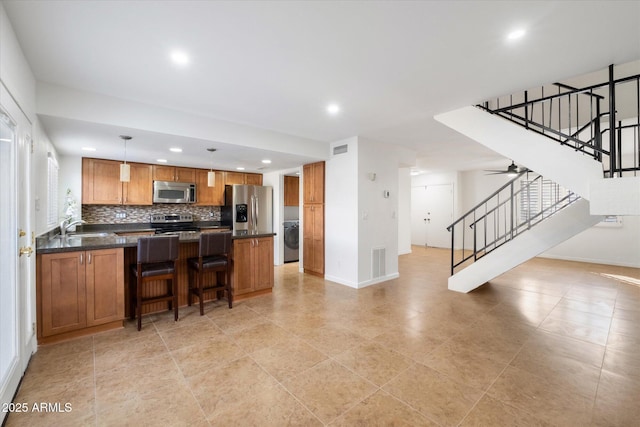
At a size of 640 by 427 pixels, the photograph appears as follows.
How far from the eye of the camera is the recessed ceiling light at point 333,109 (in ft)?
11.2

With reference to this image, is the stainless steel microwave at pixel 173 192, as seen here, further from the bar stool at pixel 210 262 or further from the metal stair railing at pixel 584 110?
the metal stair railing at pixel 584 110

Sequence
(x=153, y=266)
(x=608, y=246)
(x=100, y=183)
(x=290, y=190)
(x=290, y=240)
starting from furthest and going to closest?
(x=290, y=190) < (x=290, y=240) < (x=608, y=246) < (x=100, y=183) < (x=153, y=266)

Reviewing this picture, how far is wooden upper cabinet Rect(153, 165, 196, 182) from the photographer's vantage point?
579cm

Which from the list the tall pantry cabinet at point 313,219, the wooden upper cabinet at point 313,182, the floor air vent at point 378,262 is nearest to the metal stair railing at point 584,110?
the floor air vent at point 378,262

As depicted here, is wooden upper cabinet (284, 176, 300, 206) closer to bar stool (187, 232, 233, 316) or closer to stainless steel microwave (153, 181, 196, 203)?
stainless steel microwave (153, 181, 196, 203)

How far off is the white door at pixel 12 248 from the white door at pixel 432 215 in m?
9.29

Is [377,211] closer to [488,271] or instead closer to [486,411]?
[488,271]

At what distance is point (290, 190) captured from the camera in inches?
279

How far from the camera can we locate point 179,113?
3.52 metres

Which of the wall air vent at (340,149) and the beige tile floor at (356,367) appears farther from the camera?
the wall air vent at (340,149)

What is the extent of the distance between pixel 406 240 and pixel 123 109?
755 centimetres

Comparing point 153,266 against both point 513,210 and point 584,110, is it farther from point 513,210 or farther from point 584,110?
point 513,210

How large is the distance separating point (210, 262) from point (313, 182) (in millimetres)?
2685

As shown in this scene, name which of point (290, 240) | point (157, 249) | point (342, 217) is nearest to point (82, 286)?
point (157, 249)
